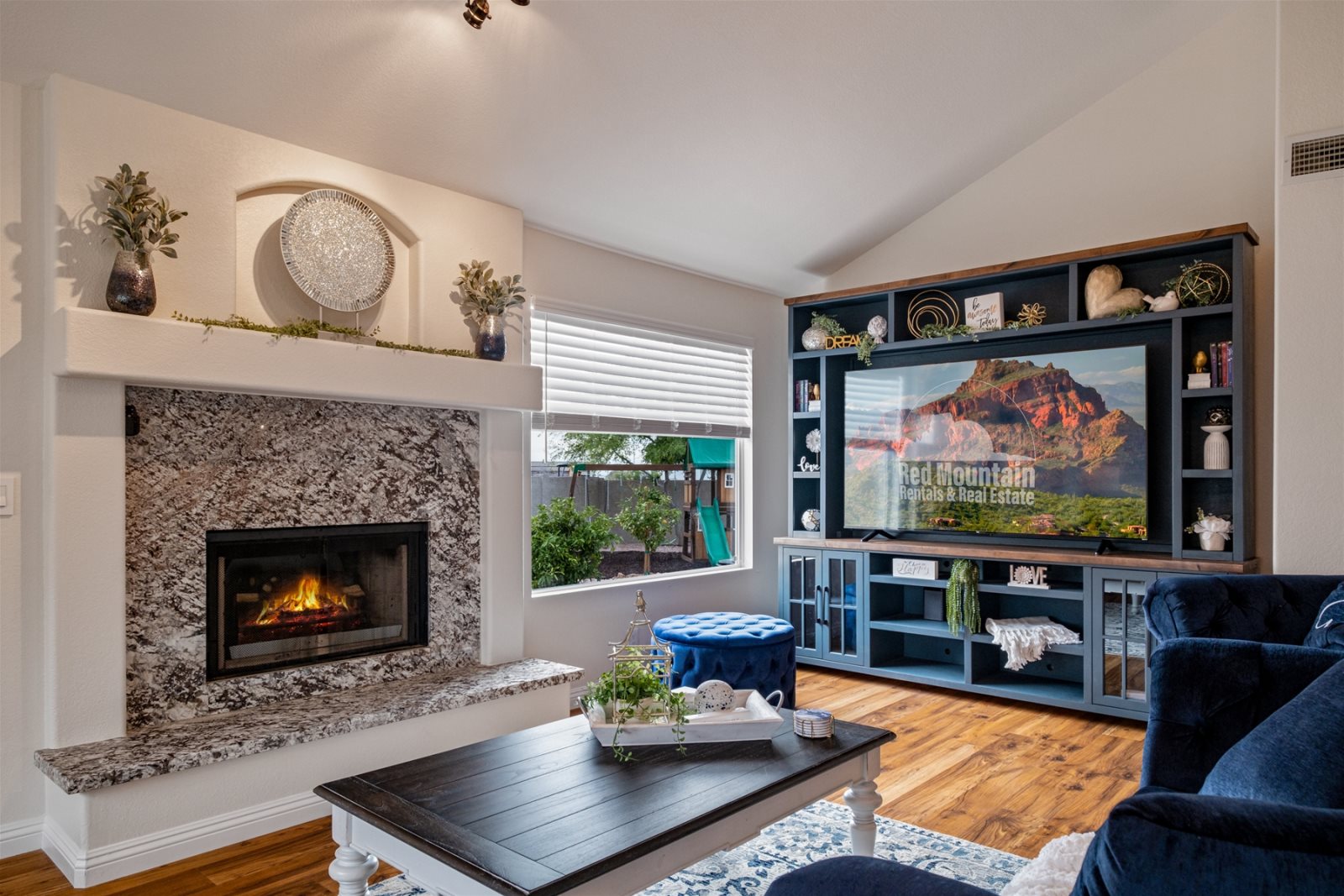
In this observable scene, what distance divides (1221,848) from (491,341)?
3.34 m

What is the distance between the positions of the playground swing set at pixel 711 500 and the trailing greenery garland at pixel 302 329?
1756 mm

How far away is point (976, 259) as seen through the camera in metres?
5.23

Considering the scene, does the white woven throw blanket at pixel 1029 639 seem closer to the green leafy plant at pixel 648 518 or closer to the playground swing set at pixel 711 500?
the playground swing set at pixel 711 500

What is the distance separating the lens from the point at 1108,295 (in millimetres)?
4422

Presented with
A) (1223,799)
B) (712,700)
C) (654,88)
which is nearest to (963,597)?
(712,700)

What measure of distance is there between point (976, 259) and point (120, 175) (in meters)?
4.37

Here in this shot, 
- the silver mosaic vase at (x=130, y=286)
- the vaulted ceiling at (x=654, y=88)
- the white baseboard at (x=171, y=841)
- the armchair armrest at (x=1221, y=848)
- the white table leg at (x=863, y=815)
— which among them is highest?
the vaulted ceiling at (x=654, y=88)

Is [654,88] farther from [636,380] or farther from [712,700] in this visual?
[712,700]

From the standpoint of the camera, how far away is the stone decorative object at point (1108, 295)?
4.34 meters

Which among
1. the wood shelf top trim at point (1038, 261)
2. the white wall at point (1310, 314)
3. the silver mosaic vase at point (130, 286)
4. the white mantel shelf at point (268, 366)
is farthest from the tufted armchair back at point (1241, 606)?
the silver mosaic vase at point (130, 286)

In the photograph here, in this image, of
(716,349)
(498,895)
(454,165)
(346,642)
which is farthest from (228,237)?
(716,349)

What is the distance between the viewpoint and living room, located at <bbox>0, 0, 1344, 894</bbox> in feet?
9.03

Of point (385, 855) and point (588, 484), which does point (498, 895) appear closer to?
point (385, 855)

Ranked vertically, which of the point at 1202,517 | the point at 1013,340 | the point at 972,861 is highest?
the point at 1013,340
